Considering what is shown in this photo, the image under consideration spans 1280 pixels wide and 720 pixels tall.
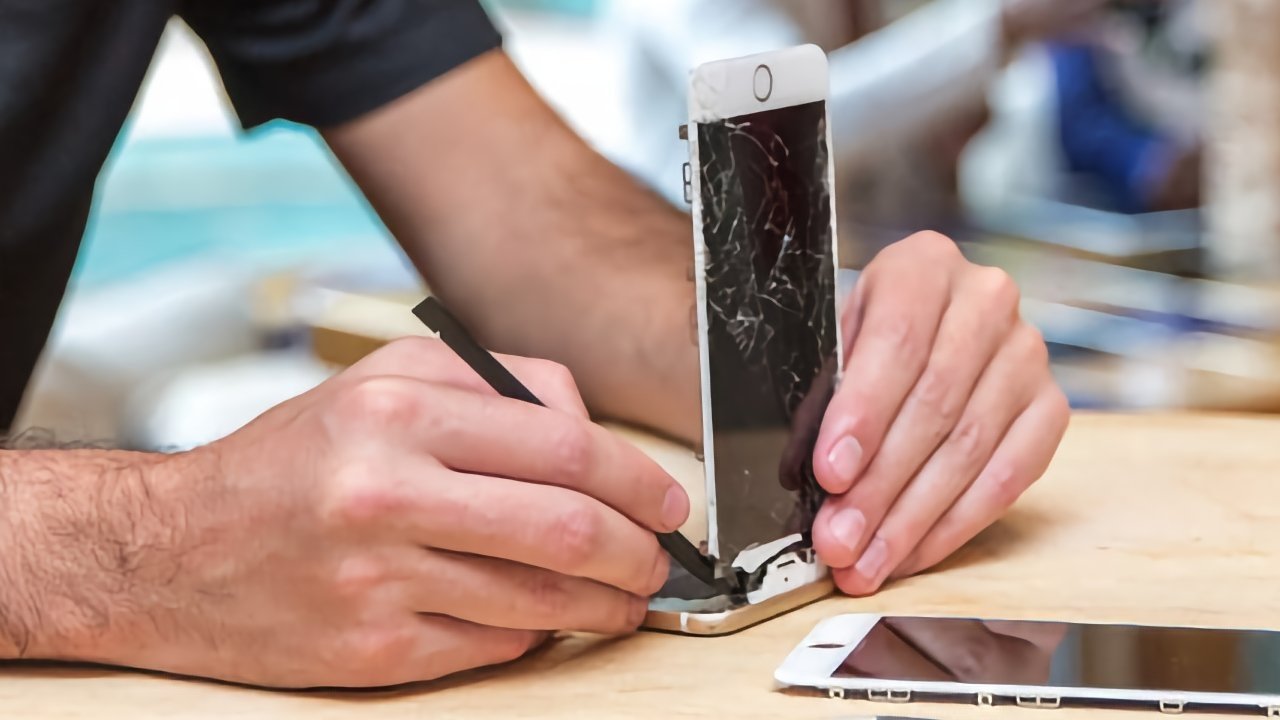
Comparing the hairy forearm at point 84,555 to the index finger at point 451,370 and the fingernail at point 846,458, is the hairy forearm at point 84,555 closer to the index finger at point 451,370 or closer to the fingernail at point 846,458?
the index finger at point 451,370

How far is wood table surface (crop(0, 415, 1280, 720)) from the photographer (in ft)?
1.62

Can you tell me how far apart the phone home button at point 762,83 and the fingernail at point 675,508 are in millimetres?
160

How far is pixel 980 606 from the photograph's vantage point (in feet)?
A: 1.92

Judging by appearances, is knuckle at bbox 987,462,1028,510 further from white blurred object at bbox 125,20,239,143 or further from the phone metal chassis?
white blurred object at bbox 125,20,239,143

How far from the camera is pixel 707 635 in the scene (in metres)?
0.56

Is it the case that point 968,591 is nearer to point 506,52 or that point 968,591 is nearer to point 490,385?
point 490,385

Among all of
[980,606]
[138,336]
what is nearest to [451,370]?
[980,606]

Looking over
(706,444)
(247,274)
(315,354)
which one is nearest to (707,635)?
(706,444)

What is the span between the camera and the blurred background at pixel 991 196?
1.51m

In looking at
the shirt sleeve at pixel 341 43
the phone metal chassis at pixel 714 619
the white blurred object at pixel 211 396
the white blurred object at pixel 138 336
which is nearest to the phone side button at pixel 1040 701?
the phone metal chassis at pixel 714 619

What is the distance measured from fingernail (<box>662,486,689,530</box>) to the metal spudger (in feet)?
0.04

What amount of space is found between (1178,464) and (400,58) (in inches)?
22.6

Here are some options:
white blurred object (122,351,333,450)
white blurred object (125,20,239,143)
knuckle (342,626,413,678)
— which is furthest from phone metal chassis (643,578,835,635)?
white blurred object (125,20,239,143)

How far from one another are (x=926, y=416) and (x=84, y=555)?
1.16ft
